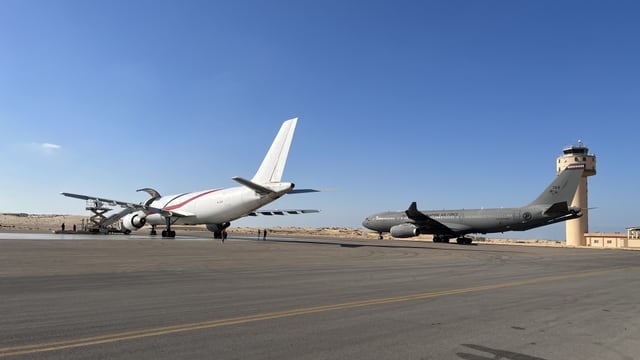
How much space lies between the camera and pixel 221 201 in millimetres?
41875

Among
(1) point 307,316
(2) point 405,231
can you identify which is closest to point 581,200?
(2) point 405,231

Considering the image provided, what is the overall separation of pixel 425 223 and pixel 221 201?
2403 centimetres

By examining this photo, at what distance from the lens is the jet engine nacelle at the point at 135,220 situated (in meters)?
48.8

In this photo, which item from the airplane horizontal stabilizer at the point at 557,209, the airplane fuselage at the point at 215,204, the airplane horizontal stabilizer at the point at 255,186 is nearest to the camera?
the airplane horizontal stabilizer at the point at 255,186

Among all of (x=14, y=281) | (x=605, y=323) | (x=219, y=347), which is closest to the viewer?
(x=219, y=347)

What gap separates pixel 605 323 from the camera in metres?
8.01

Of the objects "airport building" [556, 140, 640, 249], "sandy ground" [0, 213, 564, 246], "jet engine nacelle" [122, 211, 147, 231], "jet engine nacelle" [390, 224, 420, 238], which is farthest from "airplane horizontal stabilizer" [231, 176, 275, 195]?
"airport building" [556, 140, 640, 249]

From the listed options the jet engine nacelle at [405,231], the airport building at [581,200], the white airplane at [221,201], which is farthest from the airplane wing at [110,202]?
the airport building at [581,200]

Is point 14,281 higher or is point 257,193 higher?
point 257,193

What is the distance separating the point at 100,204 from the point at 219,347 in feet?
167

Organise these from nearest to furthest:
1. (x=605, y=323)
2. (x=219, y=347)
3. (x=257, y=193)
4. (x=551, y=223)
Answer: (x=219, y=347) < (x=605, y=323) < (x=257, y=193) < (x=551, y=223)

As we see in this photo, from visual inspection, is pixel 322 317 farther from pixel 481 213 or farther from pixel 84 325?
pixel 481 213

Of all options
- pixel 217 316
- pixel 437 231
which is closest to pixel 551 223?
pixel 437 231

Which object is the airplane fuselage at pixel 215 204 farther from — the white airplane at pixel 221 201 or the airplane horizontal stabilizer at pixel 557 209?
the airplane horizontal stabilizer at pixel 557 209
